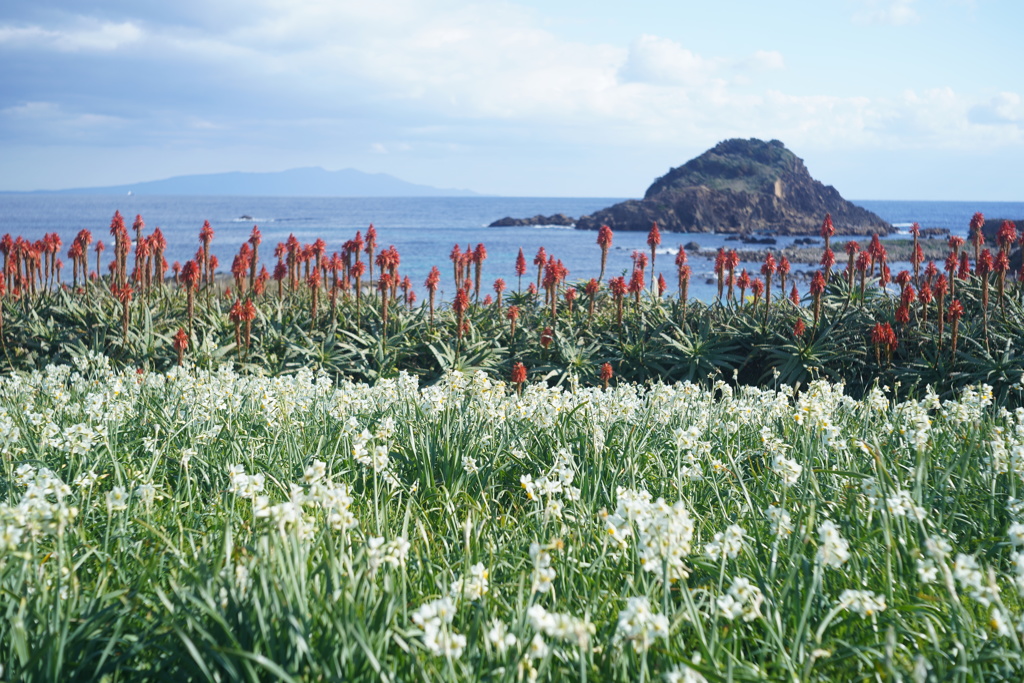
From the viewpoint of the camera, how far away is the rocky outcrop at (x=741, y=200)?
83.6 meters

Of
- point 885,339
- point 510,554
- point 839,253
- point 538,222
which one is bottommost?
point 510,554

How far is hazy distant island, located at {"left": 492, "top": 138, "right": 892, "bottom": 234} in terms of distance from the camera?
83.6 meters

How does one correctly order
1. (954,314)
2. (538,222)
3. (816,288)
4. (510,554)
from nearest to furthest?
(510,554) < (954,314) < (816,288) < (538,222)

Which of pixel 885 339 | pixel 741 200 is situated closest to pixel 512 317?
pixel 885 339

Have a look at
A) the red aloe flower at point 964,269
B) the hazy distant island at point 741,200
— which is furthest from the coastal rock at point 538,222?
the red aloe flower at point 964,269

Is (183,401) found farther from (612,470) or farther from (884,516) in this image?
(884,516)

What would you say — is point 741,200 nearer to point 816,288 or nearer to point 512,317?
point 816,288

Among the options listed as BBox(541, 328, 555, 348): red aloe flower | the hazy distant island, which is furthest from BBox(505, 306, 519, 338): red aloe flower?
the hazy distant island

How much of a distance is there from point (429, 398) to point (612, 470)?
1.44m

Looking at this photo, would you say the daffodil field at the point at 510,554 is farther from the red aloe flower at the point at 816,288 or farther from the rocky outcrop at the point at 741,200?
the rocky outcrop at the point at 741,200

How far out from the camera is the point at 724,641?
224 centimetres

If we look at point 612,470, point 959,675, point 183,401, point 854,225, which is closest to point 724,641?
point 959,675

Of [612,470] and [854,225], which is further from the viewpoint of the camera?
[854,225]

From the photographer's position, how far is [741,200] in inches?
3438
